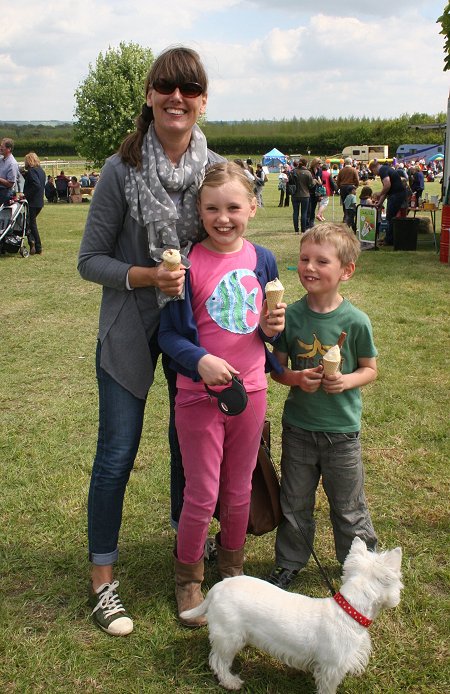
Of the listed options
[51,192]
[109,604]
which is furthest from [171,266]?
[51,192]

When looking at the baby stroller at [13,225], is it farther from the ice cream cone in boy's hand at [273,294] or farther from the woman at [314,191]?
the ice cream cone in boy's hand at [273,294]

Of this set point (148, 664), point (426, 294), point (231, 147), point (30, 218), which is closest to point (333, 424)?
point (148, 664)

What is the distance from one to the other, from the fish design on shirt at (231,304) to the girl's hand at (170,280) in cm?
19

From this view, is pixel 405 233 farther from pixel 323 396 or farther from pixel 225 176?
pixel 225 176

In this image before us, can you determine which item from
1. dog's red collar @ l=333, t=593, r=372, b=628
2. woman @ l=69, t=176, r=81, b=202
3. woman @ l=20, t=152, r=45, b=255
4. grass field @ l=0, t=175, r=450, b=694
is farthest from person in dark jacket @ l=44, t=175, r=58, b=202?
dog's red collar @ l=333, t=593, r=372, b=628

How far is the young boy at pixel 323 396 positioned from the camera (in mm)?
2467

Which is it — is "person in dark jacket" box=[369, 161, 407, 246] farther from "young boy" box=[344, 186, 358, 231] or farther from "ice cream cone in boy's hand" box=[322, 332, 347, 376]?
"ice cream cone in boy's hand" box=[322, 332, 347, 376]

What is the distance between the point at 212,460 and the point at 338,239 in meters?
0.98

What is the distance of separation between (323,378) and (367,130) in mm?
91844

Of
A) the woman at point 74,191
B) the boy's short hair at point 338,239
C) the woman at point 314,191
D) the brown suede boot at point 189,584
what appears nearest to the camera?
the boy's short hair at point 338,239

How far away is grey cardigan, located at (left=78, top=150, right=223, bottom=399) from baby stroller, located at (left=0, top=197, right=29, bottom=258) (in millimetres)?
9892

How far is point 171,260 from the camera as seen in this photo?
2.07 meters

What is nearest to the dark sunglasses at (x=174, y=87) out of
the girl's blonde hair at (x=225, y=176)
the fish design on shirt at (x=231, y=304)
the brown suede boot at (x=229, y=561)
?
the girl's blonde hair at (x=225, y=176)

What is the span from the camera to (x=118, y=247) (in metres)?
2.38
